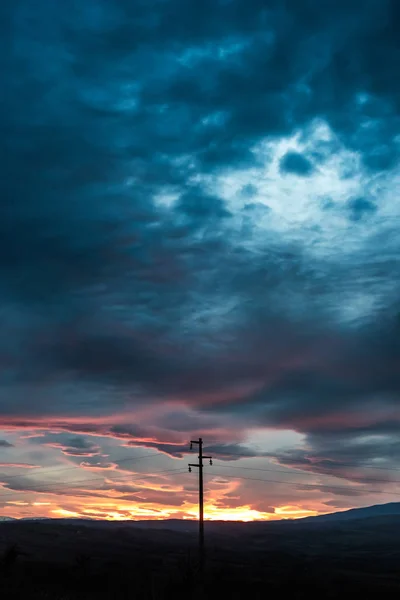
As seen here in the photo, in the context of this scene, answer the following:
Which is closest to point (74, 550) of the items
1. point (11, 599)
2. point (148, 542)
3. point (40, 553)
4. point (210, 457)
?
point (40, 553)

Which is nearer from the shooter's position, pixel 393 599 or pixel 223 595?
pixel 223 595

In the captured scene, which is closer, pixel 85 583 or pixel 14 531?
pixel 85 583

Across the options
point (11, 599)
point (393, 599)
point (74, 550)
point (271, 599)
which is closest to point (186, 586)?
point (271, 599)

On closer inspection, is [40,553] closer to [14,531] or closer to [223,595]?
[14,531]

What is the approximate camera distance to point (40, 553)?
132 meters

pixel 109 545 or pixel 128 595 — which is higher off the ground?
pixel 109 545

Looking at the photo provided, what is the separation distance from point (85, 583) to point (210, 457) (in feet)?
53.1

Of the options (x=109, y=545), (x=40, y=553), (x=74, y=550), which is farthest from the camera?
(x=109, y=545)

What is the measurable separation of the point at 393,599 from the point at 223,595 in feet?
106

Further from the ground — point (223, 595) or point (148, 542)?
point (148, 542)

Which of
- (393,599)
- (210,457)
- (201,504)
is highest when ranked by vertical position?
(210,457)

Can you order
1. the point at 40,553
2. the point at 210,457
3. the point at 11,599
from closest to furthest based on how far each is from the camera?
1. the point at 11,599
2. the point at 210,457
3. the point at 40,553

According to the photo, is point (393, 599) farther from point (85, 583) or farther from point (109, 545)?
point (109, 545)

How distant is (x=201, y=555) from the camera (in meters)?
47.4
